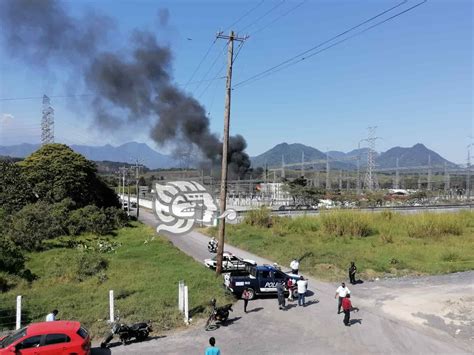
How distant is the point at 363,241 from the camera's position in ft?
123

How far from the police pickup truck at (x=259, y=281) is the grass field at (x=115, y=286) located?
75cm

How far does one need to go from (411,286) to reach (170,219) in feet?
138

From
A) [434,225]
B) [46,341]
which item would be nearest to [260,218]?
[434,225]

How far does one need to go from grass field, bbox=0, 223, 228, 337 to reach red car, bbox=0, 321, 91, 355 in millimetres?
2885

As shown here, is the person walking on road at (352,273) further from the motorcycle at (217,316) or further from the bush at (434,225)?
the bush at (434,225)

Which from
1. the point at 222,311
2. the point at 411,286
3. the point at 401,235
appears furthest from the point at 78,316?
A: the point at 401,235

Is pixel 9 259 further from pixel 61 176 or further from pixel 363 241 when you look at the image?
pixel 363 241

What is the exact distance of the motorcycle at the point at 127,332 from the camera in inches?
580

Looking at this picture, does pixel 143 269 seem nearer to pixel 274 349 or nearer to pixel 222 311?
pixel 222 311

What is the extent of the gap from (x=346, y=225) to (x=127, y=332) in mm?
29198

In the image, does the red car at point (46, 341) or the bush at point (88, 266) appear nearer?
the red car at point (46, 341)

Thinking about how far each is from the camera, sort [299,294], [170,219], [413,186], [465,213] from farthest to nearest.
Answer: [413,186] < [170,219] < [465,213] < [299,294]

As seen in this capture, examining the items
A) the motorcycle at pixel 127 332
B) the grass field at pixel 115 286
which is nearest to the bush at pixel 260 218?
the grass field at pixel 115 286

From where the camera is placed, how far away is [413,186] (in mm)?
178375
